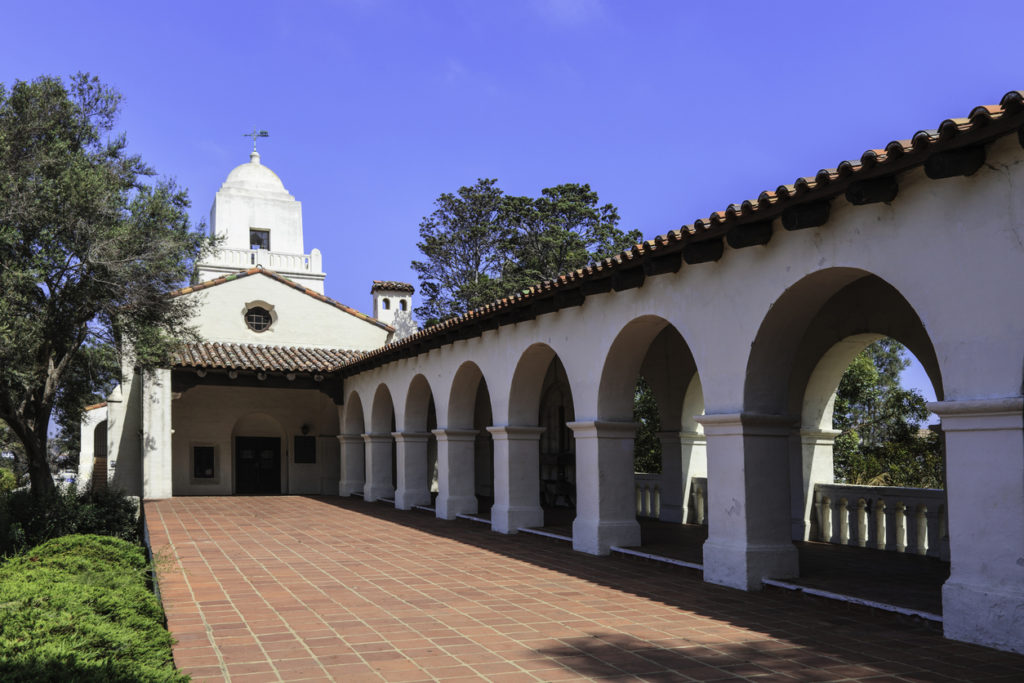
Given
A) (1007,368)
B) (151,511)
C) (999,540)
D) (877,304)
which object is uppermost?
(877,304)

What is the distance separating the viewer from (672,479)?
51.7 ft

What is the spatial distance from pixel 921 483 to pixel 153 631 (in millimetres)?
15874

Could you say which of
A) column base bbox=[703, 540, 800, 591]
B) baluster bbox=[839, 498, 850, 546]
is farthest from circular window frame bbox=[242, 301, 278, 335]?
column base bbox=[703, 540, 800, 591]

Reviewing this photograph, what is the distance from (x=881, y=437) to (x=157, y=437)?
17608 mm

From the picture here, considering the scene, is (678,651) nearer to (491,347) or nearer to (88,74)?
(491,347)

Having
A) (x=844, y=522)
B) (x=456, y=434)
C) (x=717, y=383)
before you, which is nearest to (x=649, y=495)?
(x=456, y=434)

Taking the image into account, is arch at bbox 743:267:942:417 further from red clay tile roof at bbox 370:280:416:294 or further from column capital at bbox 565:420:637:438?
red clay tile roof at bbox 370:280:416:294

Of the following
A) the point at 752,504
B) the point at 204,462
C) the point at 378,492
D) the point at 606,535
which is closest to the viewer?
the point at 752,504

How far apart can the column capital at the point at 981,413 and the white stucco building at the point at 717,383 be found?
2 cm

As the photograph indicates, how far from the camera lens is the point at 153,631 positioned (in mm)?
6340

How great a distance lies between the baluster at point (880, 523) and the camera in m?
11.5

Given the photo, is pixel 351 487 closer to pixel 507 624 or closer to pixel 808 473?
pixel 808 473

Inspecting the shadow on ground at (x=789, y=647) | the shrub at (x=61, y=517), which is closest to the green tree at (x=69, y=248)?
the shrub at (x=61, y=517)

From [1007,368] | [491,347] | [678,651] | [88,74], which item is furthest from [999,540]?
[88,74]
